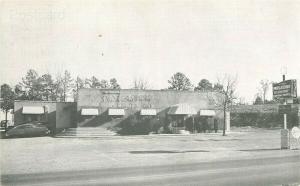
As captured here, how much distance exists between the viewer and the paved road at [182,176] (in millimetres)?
10711

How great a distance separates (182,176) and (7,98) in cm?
6076

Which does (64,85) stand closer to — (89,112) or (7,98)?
(7,98)

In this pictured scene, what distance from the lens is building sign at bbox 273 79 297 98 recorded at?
18.9 meters

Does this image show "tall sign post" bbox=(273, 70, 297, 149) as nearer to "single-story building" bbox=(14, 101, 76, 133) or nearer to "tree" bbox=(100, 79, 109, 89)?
"single-story building" bbox=(14, 101, 76, 133)

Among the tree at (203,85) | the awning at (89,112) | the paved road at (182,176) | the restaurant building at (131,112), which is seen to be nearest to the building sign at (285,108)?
the paved road at (182,176)

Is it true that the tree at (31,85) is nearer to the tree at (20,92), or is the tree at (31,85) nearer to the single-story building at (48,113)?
the tree at (20,92)

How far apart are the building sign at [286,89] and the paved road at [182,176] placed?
211 inches

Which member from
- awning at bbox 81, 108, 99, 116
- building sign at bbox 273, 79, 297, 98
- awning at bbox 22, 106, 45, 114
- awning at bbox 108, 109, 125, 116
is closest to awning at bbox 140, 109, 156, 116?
awning at bbox 108, 109, 125, 116

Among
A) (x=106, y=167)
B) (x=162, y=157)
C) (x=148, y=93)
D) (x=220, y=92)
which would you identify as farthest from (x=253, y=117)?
(x=106, y=167)

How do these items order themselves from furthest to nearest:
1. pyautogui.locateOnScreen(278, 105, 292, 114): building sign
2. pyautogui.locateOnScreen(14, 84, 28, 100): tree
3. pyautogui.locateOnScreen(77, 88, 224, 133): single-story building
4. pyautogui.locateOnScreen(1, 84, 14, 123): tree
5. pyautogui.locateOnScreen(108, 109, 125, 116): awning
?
pyautogui.locateOnScreen(14, 84, 28, 100): tree → pyautogui.locateOnScreen(1, 84, 14, 123): tree → pyautogui.locateOnScreen(77, 88, 224, 133): single-story building → pyautogui.locateOnScreen(108, 109, 125, 116): awning → pyautogui.locateOnScreen(278, 105, 292, 114): building sign

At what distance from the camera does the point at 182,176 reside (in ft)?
38.3

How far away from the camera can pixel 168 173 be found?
12328 millimetres

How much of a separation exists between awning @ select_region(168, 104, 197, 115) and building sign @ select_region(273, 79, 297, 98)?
20.4 meters

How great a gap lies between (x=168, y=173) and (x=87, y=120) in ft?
91.9
